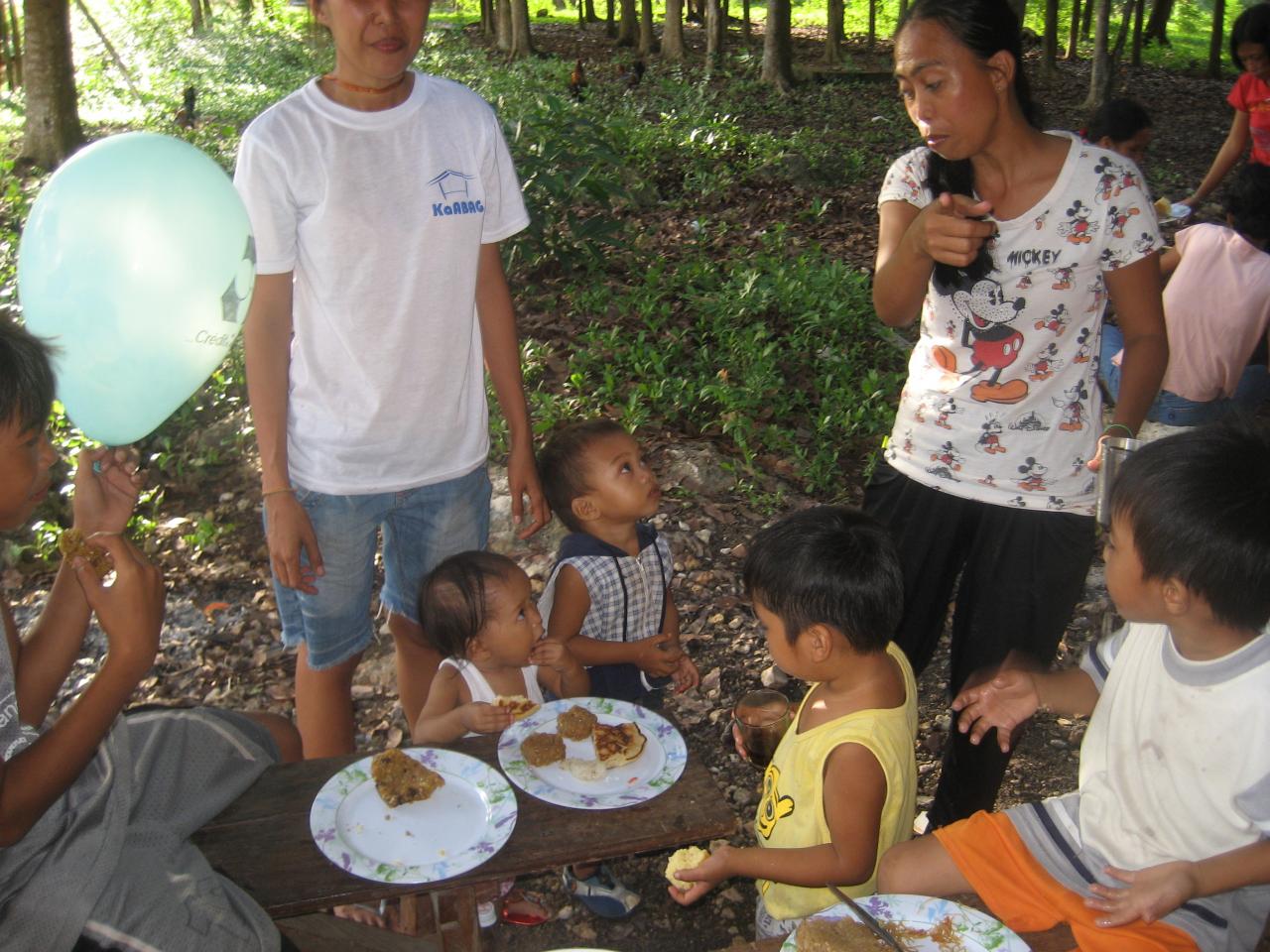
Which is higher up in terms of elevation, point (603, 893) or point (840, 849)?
point (840, 849)

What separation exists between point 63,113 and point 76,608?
9327mm

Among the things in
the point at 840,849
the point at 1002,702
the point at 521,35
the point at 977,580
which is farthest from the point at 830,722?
the point at 521,35

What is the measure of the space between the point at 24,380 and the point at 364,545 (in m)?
1.01

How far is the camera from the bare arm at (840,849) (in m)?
1.94

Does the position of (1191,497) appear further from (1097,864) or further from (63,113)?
(63,113)

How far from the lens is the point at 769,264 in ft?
22.4

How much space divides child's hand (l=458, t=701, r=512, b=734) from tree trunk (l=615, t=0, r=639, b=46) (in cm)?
2108

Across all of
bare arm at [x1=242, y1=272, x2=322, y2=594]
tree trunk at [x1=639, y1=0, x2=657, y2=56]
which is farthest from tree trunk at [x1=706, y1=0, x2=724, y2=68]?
bare arm at [x1=242, y1=272, x2=322, y2=594]

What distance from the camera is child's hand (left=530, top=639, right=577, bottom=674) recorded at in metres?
2.58

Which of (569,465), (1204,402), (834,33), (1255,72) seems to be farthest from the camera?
(834,33)

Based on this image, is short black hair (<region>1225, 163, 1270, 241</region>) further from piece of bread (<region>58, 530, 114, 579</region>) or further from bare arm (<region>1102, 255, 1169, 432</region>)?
piece of bread (<region>58, 530, 114, 579</region>)

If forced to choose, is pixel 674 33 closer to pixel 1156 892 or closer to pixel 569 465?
pixel 569 465

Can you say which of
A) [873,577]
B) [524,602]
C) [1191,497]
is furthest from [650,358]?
[1191,497]

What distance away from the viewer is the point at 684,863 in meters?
2.05
